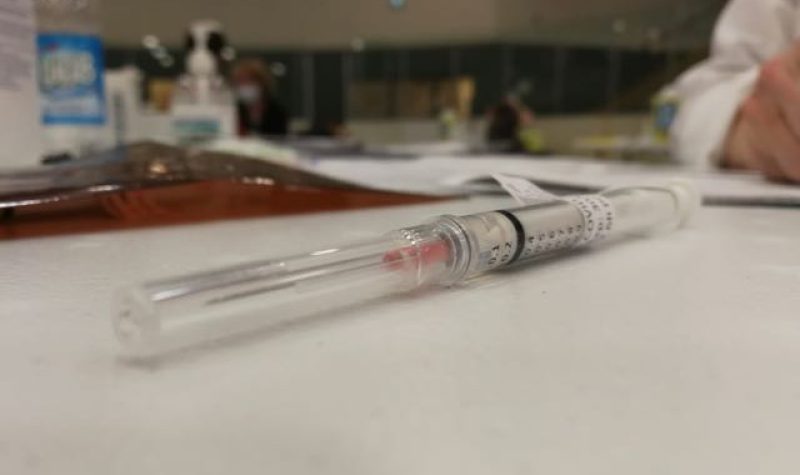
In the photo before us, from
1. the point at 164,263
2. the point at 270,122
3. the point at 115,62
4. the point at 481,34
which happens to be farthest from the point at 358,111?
the point at 164,263

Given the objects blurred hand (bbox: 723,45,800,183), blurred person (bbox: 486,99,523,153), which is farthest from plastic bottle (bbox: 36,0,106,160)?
blurred person (bbox: 486,99,523,153)

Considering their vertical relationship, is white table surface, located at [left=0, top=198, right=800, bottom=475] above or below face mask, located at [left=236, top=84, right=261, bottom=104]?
below

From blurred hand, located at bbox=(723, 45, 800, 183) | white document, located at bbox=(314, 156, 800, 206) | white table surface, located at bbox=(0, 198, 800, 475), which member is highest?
blurred hand, located at bbox=(723, 45, 800, 183)

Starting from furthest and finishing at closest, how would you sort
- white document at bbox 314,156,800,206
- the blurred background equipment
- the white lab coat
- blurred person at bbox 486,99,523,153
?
blurred person at bbox 486,99,523,153 < the blurred background equipment < the white lab coat < white document at bbox 314,156,800,206

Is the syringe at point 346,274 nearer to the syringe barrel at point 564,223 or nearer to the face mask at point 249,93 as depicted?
the syringe barrel at point 564,223

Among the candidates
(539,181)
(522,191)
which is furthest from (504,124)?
(522,191)

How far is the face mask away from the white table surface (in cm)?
151

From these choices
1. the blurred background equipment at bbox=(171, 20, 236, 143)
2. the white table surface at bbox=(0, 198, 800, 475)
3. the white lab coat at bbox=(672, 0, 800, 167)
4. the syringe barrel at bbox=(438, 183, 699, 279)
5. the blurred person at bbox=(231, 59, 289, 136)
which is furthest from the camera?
the blurred person at bbox=(231, 59, 289, 136)

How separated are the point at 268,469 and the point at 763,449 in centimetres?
9

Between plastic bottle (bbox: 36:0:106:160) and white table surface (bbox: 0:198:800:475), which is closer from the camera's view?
white table surface (bbox: 0:198:800:475)

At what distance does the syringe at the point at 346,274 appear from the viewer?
16cm

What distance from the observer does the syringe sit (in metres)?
0.16

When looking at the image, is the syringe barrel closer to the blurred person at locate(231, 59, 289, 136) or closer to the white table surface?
the white table surface

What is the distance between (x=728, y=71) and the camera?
3.18 feet
